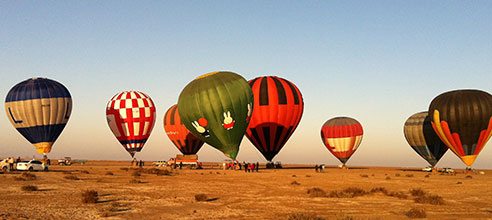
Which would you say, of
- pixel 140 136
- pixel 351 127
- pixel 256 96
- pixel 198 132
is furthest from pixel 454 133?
pixel 140 136

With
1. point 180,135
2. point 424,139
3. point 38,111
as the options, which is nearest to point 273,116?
point 180,135

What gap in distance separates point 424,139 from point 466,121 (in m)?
15.7

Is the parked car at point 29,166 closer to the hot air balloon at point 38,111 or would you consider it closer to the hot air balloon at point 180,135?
the hot air balloon at point 38,111

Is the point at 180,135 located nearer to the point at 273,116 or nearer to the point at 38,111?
the point at 273,116

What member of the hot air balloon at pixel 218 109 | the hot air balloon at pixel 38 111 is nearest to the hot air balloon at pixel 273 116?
the hot air balloon at pixel 218 109

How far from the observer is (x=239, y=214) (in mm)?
16375

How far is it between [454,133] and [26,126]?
2241 inches

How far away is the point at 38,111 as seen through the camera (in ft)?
180

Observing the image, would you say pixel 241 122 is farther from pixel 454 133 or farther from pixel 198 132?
pixel 454 133

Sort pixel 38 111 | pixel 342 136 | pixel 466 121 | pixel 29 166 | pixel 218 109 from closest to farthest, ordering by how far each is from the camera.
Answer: pixel 218 109 < pixel 29 166 < pixel 466 121 < pixel 38 111 < pixel 342 136

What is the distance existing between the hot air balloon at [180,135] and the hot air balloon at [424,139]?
118 ft

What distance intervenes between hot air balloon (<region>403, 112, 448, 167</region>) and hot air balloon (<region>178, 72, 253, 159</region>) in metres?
37.5

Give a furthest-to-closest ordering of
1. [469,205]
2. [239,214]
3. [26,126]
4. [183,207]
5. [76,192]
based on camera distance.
Result: [26,126] < [76,192] < [469,205] < [183,207] < [239,214]

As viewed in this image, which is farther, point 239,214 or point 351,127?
point 351,127
